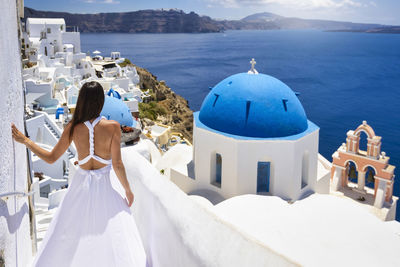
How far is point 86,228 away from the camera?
2547 millimetres

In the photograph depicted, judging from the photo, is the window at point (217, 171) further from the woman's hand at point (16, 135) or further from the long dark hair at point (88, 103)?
the woman's hand at point (16, 135)

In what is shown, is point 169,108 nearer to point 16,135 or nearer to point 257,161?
point 257,161

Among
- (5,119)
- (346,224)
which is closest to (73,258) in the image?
(5,119)

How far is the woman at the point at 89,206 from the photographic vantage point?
2520 millimetres

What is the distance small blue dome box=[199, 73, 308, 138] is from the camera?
7242mm

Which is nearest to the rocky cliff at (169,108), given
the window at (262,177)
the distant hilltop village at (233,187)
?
the distant hilltop village at (233,187)

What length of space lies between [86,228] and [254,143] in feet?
16.1

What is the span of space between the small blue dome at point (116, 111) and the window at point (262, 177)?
154 inches

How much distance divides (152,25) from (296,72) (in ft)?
453

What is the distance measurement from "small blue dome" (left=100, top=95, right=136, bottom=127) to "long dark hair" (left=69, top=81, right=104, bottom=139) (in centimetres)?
689

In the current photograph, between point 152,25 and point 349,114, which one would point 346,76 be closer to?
point 349,114

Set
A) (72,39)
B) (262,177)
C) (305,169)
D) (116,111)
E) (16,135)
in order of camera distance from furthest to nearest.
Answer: (72,39)
(116,111)
(305,169)
(262,177)
(16,135)

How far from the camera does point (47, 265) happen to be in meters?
2.52

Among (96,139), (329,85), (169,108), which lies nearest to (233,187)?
(96,139)
